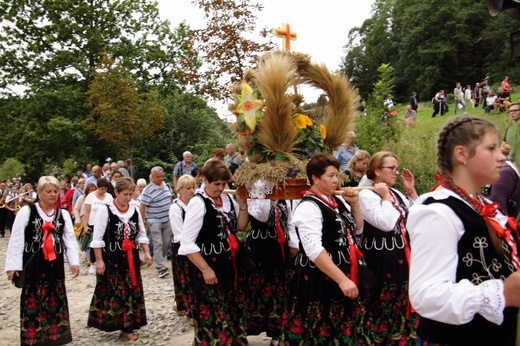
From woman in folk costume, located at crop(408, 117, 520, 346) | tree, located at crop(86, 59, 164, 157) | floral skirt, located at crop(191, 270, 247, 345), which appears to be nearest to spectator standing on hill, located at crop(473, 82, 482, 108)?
tree, located at crop(86, 59, 164, 157)

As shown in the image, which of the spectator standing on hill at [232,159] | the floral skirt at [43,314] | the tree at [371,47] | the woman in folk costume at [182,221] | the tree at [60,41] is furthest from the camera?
the tree at [371,47]

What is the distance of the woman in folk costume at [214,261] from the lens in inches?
195

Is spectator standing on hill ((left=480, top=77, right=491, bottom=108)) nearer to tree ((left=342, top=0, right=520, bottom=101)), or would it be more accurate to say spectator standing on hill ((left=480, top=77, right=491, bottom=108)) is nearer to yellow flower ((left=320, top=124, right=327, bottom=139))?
tree ((left=342, top=0, right=520, bottom=101))

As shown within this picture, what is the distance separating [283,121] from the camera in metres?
4.82

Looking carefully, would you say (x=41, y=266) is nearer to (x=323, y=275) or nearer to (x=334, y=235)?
(x=323, y=275)

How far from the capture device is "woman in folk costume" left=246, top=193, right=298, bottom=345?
5738mm

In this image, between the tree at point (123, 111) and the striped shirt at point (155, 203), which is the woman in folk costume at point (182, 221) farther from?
the tree at point (123, 111)

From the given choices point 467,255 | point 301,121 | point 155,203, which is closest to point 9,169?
point 155,203

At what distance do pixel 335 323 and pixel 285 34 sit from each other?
2995mm

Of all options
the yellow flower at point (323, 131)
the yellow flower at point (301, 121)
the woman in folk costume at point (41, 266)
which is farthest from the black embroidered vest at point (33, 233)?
the yellow flower at point (323, 131)

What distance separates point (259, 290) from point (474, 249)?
3.79m

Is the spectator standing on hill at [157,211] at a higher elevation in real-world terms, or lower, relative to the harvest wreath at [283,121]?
lower

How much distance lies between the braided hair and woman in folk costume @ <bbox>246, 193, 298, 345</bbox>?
3.32 meters

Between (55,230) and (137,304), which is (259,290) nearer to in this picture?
(137,304)
